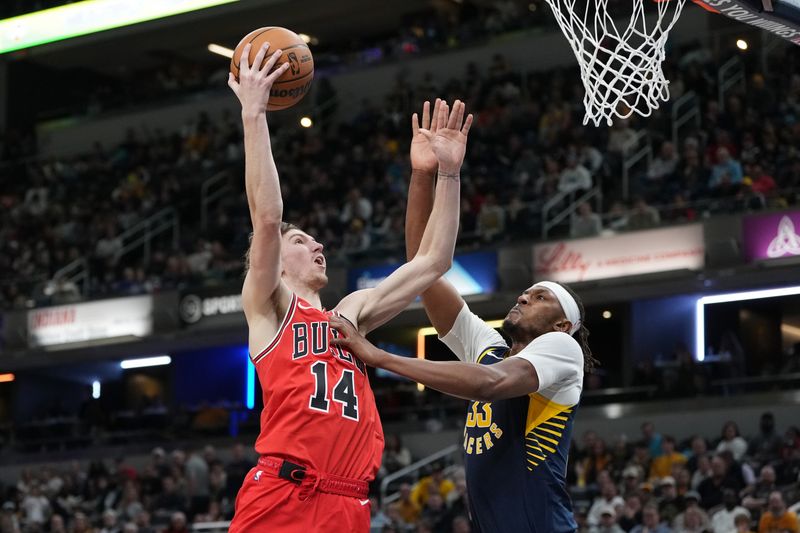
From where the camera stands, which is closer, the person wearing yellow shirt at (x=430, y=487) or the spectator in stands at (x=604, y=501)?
the spectator in stands at (x=604, y=501)

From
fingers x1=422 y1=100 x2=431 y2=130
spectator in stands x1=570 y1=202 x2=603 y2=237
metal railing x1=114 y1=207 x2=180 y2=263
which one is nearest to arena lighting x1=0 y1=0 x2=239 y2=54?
spectator in stands x1=570 y1=202 x2=603 y2=237

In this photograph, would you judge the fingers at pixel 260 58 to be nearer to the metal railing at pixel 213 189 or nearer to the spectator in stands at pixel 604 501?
the spectator in stands at pixel 604 501

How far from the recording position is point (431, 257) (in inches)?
231

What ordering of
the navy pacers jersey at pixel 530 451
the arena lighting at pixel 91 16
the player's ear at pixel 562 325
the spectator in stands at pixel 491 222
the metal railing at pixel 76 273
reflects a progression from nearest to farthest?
the navy pacers jersey at pixel 530 451 < the player's ear at pixel 562 325 < the arena lighting at pixel 91 16 < the spectator in stands at pixel 491 222 < the metal railing at pixel 76 273

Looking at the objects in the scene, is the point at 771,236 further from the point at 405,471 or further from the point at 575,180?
the point at 405,471

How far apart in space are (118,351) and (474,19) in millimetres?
11062

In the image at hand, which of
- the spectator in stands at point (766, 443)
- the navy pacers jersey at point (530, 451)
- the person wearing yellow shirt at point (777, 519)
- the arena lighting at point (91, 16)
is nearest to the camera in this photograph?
the navy pacers jersey at point (530, 451)

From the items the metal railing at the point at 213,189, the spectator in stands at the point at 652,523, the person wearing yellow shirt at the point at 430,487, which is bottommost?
the spectator in stands at the point at 652,523

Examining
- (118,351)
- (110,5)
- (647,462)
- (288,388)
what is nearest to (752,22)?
(288,388)

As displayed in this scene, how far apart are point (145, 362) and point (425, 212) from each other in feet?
82.7

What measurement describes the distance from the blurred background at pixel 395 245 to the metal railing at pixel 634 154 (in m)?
0.04

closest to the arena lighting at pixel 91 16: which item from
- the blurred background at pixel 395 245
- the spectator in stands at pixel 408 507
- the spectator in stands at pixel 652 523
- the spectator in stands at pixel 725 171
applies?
the blurred background at pixel 395 245

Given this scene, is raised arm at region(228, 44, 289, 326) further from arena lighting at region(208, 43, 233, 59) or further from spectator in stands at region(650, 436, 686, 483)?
arena lighting at region(208, 43, 233, 59)

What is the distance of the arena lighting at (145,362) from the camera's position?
3025cm
